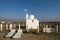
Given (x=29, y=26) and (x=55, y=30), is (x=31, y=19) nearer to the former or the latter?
(x=29, y=26)

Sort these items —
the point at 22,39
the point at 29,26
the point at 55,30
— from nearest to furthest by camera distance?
the point at 22,39 → the point at 55,30 → the point at 29,26

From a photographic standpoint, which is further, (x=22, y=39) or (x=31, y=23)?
(x=31, y=23)

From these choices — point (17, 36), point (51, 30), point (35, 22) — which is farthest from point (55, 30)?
point (17, 36)

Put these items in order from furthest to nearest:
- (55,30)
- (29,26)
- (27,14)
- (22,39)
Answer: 1. (27,14)
2. (29,26)
3. (55,30)
4. (22,39)

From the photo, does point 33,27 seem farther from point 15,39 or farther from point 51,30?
point 15,39

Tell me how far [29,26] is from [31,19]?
1.53m

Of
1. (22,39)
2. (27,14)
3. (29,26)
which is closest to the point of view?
(22,39)

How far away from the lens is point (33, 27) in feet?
98.7

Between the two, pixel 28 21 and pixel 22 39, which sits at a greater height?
pixel 28 21

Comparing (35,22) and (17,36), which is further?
(35,22)

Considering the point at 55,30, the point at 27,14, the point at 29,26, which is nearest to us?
the point at 55,30

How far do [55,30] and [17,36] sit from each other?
9.35 metres

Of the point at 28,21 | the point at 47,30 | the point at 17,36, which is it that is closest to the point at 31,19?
the point at 28,21

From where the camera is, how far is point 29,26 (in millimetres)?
29469
